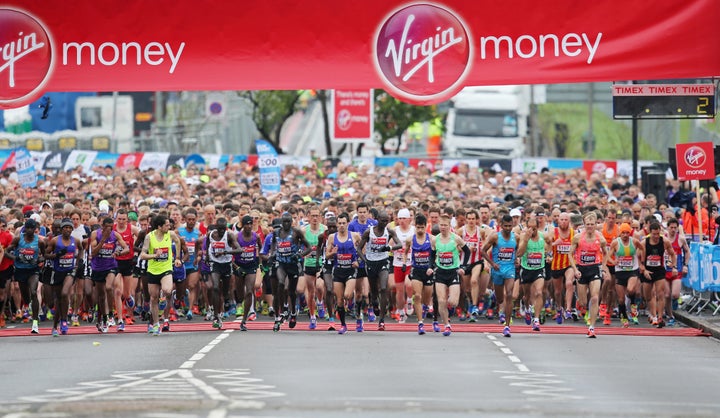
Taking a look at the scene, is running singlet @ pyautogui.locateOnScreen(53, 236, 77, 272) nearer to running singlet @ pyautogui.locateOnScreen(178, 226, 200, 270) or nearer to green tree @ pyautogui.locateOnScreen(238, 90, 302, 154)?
running singlet @ pyautogui.locateOnScreen(178, 226, 200, 270)

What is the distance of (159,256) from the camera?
2098cm

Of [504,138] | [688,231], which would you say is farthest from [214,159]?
[688,231]

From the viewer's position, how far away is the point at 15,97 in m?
11.2

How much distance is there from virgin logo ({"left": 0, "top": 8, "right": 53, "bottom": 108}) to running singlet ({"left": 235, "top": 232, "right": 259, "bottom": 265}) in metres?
10.7

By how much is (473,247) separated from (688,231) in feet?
20.2

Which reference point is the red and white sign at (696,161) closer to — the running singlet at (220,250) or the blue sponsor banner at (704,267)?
the blue sponsor banner at (704,267)

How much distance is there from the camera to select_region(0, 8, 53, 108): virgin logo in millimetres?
11062

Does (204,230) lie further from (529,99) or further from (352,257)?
(529,99)

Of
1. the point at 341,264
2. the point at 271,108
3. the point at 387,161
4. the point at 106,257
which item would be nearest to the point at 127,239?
the point at 106,257

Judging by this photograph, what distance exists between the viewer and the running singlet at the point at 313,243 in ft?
70.4

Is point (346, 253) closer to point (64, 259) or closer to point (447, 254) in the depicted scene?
point (447, 254)

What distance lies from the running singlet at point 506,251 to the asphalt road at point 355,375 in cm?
113

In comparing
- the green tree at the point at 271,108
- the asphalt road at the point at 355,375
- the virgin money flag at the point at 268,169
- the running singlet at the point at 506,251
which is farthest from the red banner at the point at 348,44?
the green tree at the point at 271,108

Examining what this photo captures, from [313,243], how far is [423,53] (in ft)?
35.2
